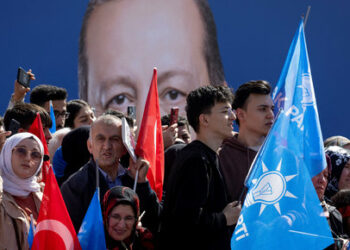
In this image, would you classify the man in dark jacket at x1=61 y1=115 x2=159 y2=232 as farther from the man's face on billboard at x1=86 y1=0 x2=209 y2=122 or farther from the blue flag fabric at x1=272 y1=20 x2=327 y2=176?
the man's face on billboard at x1=86 y1=0 x2=209 y2=122

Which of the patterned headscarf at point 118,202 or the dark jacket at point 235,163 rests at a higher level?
the dark jacket at point 235,163

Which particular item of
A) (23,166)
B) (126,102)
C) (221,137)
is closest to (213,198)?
(221,137)

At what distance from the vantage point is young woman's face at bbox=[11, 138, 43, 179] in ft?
10.4

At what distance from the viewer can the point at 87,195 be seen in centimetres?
323

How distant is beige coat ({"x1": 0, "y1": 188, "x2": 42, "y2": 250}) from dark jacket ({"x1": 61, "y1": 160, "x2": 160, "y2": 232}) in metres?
0.28

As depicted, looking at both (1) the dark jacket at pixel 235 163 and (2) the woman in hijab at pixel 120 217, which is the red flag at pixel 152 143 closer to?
(1) the dark jacket at pixel 235 163

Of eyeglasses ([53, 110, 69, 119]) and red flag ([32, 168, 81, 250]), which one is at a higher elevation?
eyeglasses ([53, 110, 69, 119])

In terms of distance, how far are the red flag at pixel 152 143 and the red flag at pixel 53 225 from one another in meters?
0.75

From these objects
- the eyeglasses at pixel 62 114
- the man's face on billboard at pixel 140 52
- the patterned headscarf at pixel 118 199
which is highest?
the man's face on billboard at pixel 140 52

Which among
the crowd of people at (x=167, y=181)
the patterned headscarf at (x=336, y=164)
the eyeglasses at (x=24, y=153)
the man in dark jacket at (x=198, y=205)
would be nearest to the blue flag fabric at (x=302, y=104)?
the crowd of people at (x=167, y=181)

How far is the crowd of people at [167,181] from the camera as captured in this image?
3012 mm

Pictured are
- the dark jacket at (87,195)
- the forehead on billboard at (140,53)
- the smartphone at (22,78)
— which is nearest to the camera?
the dark jacket at (87,195)

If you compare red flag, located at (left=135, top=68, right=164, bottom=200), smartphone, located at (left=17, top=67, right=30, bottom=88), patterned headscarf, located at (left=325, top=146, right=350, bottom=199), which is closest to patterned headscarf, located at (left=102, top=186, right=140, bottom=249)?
red flag, located at (left=135, top=68, right=164, bottom=200)

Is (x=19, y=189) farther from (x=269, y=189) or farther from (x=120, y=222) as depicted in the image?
(x=269, y=189)
